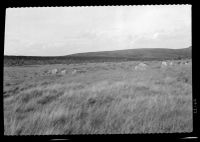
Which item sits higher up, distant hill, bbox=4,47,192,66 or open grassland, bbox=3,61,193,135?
distant hill, bbox=4,47,192,66

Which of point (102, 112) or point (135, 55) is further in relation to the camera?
point (135, 55)

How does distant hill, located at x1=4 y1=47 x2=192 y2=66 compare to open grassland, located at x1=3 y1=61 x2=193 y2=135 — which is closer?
open grassland, located at x1=3 y1=61 x2=193 y2=135

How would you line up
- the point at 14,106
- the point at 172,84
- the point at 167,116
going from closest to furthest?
1. the point at 167,116
2. the point at 14,106
3. the point at 172,84

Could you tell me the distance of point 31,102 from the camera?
A: 9.21 feet

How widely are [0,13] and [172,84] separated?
91.4 inches

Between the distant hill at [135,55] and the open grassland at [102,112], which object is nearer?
the open grassland at [102,112]

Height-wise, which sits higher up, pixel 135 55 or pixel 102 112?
pixel 135 55

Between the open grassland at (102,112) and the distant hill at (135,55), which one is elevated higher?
the distant hill at (135,55)

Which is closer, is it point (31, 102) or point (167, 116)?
point (167, 116)
